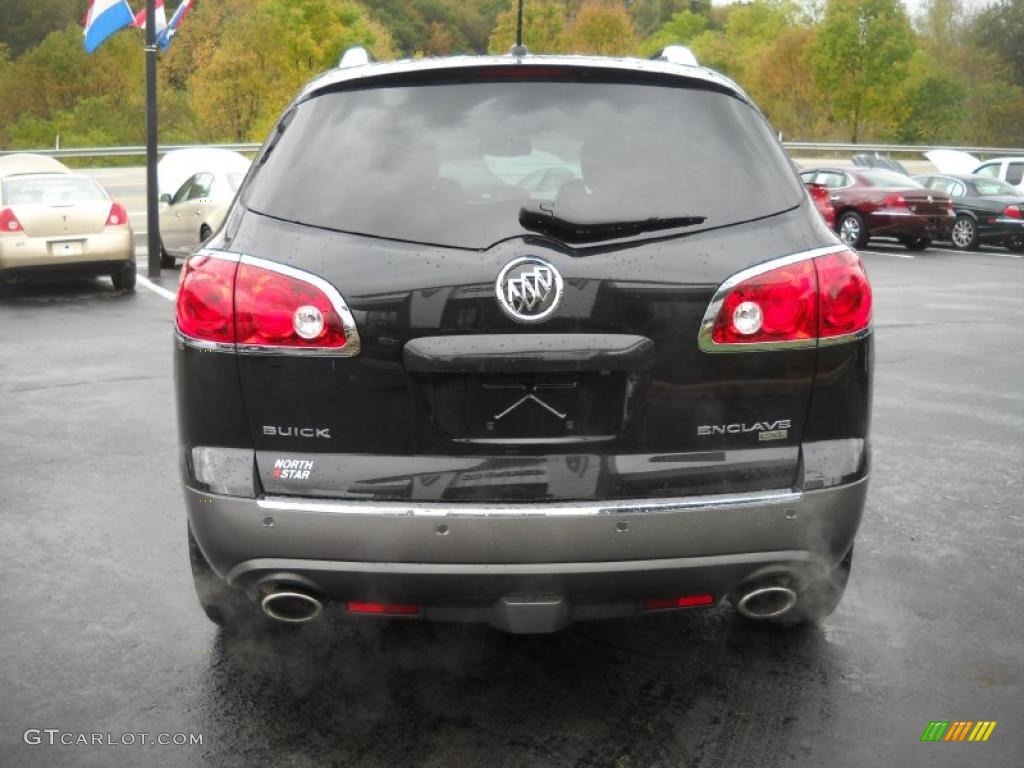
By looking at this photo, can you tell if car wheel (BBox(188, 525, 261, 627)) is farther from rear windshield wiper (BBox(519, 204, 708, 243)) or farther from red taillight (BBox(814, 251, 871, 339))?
red taillight (BBox(814, 251, 871, 339))

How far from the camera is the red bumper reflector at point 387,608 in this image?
129 inches

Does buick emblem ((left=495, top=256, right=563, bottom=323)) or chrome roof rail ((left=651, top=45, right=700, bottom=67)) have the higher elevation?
chrome roof rail ((left=651, top=45, right=700, bottom=67))

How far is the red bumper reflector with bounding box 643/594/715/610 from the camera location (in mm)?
3320

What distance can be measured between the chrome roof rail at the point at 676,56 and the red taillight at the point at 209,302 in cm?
155

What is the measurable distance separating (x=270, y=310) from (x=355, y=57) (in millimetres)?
1294

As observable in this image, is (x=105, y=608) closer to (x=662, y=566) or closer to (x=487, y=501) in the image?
(x=487, y=501)

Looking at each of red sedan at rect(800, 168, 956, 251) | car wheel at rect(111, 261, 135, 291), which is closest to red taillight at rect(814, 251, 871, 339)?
car wheel at rect(111, 261, 135, 291)

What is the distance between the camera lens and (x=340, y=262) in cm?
321

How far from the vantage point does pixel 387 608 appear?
10.8 feet

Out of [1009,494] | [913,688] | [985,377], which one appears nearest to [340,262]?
[913,688]

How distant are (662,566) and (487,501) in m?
0.47

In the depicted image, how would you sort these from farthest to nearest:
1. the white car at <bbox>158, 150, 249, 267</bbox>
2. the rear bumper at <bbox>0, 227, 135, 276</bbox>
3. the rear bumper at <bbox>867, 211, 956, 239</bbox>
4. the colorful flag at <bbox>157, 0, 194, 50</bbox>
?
1. the rear bumper at <bbox>867, 211, 956, 239</bbox>
2. the colorful flag at <bbox>157, 0, 194, 50</bbox>
3. the white car at <bbox>158, 150, 249, 267</bbox>
4. the rear bumper at <bbox>0, 227, 135, 276</bbox>

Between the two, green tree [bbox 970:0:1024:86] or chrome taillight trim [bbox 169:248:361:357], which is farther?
green tree [bbox 970:0:1024:86]

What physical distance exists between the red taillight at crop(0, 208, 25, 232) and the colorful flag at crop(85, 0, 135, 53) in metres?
4.62
